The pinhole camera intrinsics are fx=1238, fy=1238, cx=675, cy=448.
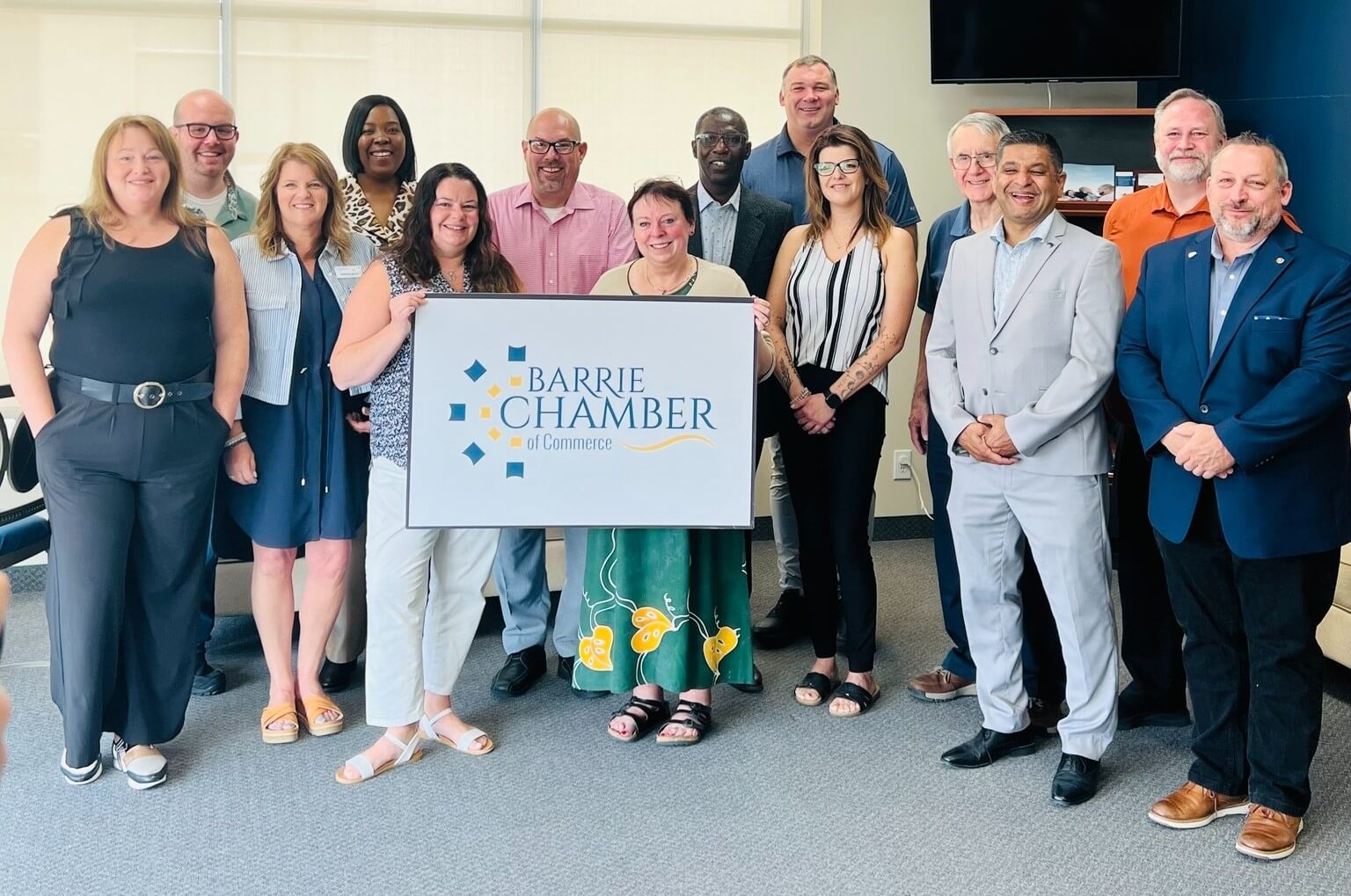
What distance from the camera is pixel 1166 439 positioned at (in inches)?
106

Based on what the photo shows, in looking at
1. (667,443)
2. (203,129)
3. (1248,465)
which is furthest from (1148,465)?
(203,129)

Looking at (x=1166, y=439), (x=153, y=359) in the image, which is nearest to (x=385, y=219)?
(x=153, y=359)

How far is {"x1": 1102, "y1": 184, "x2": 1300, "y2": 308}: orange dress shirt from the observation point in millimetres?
3178

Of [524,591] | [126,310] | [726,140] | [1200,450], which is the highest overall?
[726,140]

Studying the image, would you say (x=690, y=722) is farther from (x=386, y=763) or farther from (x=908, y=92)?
(x=908, y=92)

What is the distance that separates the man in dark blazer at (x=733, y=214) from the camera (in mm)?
3666

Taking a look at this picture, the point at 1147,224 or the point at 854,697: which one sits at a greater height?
the point at 1147,224

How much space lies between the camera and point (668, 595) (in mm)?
3246

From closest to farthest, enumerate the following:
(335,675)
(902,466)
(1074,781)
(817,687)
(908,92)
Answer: (1074,781), (817,687), (335,675), (908,92), (902,466)

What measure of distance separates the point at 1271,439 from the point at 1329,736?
1.26 metres

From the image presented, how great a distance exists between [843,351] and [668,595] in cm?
83

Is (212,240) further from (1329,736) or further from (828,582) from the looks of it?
(1329,736)

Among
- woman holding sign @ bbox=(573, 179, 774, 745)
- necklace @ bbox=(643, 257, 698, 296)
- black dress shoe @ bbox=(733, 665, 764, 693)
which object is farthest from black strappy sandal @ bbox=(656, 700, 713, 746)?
necklace @ bbox=(643, 257, 698, 296)

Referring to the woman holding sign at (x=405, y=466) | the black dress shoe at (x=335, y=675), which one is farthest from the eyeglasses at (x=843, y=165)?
the black dress shoe at (x=335, y=675)
